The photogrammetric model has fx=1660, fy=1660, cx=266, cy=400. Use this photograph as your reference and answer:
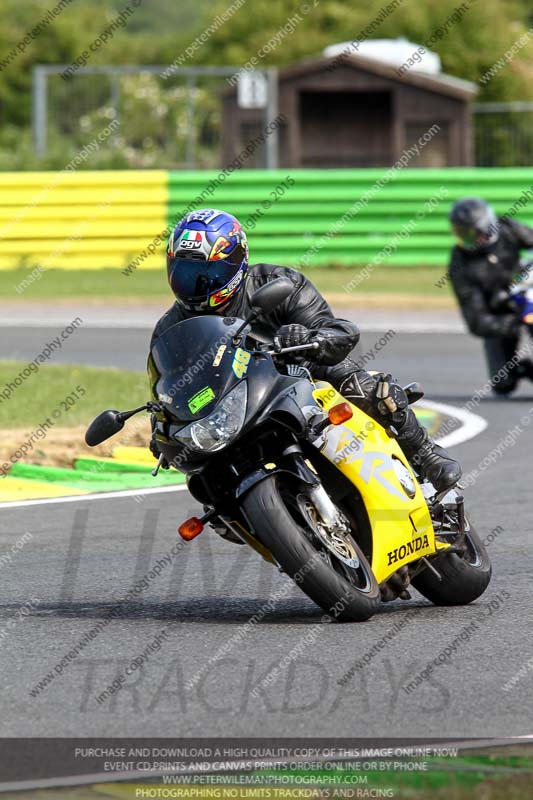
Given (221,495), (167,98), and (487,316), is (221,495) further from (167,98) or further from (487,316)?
(167,98)

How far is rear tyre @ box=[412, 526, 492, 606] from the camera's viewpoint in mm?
6448

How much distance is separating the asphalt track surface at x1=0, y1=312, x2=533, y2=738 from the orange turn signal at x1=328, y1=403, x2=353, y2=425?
2.54 feet

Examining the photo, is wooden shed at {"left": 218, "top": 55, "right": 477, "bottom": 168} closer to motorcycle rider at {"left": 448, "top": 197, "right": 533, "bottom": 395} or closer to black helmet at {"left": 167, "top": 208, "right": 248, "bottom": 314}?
motorcycle rider at {"left": 448, "top": 197, "right": 533, "bottom": 395}

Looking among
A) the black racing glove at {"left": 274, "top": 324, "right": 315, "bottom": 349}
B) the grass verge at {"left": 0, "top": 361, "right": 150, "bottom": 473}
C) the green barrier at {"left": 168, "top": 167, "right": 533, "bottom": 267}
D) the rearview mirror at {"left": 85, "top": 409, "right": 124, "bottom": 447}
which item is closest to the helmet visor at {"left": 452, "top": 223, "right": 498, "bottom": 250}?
the grass verge at {"left": 0, "top": 361, "right": 150, "bottom": 473}

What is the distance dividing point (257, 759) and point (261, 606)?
80.6 inches

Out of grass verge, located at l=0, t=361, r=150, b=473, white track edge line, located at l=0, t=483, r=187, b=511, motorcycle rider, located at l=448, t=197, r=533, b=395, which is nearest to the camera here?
white track edge line, located at l=0, t=483, r=187, b=511

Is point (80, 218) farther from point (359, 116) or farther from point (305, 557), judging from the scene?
point (305, 557)

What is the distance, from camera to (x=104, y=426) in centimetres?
600

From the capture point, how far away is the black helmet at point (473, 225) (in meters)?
13.6

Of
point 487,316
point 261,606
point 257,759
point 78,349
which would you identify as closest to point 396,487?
point 261,606

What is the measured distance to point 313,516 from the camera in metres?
5.90

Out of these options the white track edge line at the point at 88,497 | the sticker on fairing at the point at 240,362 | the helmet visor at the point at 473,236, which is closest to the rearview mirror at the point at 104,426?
A: the sticker on fairing at the point at 240,362

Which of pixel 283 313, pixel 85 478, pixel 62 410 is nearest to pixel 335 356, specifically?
pixel 283 313

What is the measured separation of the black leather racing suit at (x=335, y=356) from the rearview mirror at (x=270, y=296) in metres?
0.42
